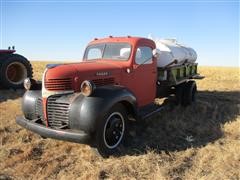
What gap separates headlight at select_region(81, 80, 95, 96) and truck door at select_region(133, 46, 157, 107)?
178cm

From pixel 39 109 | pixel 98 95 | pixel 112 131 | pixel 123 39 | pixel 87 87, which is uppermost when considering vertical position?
pixel 123 39

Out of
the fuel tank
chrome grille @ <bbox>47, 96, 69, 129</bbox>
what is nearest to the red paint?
chrome grille @ <bbox>47, 96, 69, 129</bbox>

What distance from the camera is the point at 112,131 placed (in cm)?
538

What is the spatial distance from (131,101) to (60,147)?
158 centimetres

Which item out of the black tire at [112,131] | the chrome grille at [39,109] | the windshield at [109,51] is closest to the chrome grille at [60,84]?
the chrome grille at [39,109]

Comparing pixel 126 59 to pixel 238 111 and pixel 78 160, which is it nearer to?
pixel 78 160

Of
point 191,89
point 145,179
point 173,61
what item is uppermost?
point 173,61

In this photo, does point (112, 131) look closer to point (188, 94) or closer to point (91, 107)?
point (91, 107)

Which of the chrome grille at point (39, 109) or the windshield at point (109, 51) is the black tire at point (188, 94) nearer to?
the windshield at point (109, 51)

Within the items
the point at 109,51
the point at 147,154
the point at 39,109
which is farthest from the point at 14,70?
the point at 147,154

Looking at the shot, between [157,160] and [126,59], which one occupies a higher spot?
[126,59]

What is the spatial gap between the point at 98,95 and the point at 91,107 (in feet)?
0.94

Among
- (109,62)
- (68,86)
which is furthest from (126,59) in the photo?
(68,86)

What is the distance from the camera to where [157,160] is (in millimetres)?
5023
